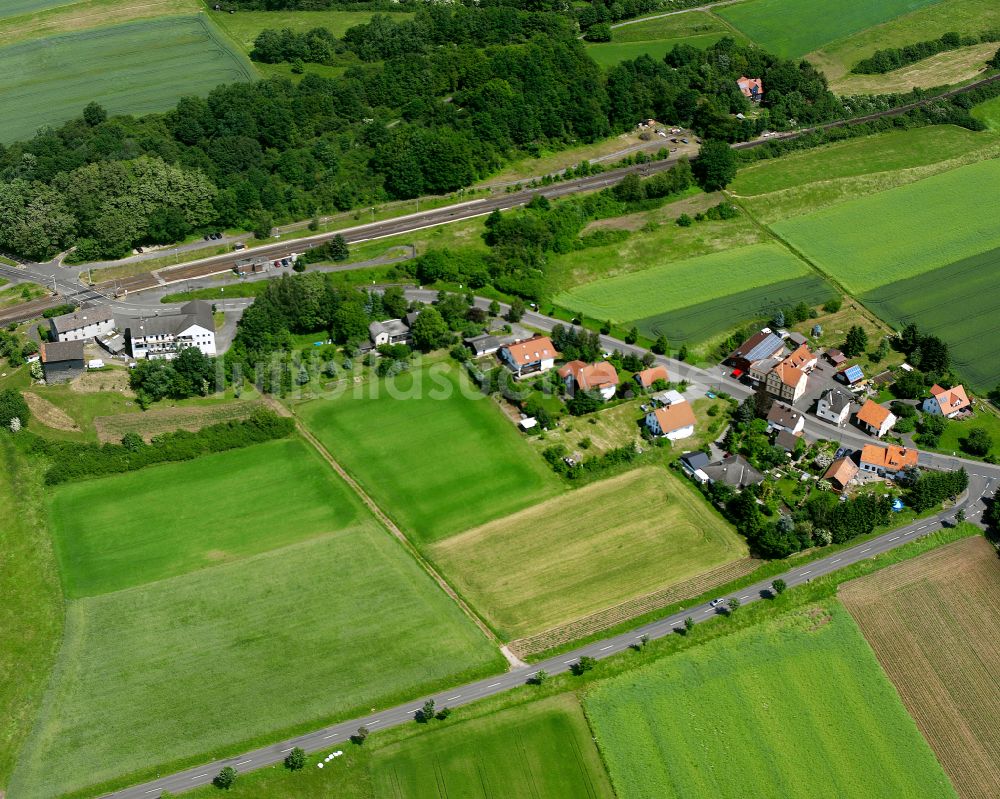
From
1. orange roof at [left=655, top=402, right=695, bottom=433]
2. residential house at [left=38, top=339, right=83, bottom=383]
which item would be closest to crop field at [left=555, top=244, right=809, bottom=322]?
orange roof at [left=655, top=402, right=695, bottom=433]

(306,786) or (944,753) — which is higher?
(306,786)

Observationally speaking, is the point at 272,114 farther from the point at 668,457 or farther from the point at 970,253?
the point at 970,253

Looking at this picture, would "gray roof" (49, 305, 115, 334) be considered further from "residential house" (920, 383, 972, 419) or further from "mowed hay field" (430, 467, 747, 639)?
"residential house" (920, 383, 972, 419)

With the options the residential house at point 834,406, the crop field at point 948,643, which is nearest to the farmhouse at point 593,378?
the residential house at point 834,406

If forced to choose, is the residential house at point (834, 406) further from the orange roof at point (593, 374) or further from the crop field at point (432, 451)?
the crop field at point (432, 451)

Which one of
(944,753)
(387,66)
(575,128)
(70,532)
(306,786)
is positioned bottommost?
(944,753)

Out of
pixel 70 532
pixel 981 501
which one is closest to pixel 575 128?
pixel 981 501
